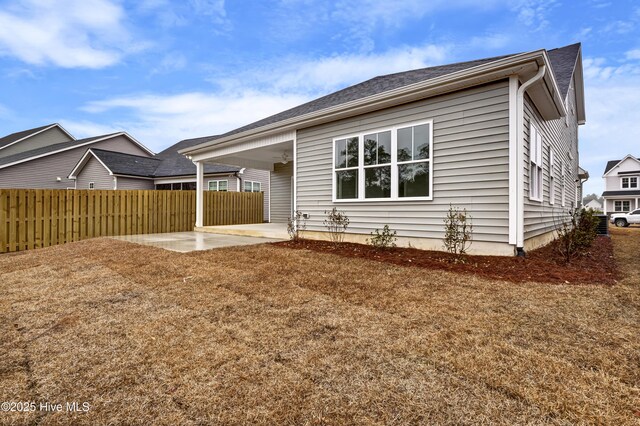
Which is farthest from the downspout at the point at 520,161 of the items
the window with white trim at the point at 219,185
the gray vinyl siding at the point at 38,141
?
the gray vinyl siding at the point at 38,141

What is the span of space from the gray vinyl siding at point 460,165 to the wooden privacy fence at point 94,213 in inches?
287

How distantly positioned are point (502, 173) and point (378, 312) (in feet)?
11.9

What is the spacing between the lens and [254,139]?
9250 mm

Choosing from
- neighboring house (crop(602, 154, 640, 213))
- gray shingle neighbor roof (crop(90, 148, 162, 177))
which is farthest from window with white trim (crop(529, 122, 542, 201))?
neighboring house (crop(602, 154, 640, 213))

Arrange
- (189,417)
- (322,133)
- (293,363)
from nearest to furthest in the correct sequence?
1. (189,417)
2. (293,363)
3. (322,133)

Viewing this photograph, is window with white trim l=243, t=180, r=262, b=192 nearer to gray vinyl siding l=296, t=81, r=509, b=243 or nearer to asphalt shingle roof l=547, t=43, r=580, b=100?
A: gray vinyl siding l=296, t=81, r=509, b=243

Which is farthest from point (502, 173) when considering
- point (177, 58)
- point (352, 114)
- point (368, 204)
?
point (177, 58)

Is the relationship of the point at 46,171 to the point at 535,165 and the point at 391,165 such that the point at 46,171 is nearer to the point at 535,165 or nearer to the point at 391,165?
the point at 391,165

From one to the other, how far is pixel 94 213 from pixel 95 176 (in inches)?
485

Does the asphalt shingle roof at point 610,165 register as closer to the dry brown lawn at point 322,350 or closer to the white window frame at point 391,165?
the white window frame at point 391,165

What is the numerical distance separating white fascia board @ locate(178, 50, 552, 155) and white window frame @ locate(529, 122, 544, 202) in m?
0.90

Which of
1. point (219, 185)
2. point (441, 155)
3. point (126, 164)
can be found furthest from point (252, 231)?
point (126, 164)

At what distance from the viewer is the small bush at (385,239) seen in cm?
615

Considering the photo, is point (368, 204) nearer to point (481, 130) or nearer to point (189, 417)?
point (481, 130)
